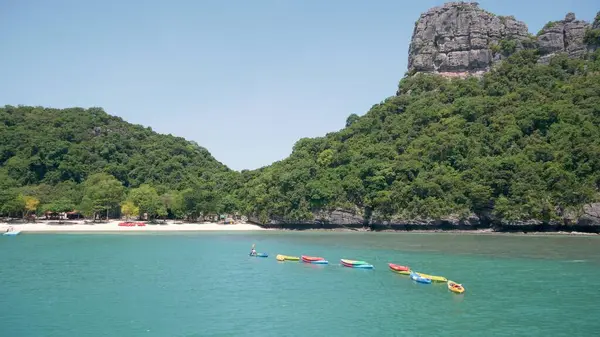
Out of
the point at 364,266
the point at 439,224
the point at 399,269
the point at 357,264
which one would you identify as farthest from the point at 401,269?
the point at 439,224

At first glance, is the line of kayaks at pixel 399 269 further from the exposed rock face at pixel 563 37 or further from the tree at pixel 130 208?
the exposed rock face at pixel 563 37

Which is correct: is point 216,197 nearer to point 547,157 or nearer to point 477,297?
point 547,157

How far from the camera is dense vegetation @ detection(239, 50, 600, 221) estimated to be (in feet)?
252

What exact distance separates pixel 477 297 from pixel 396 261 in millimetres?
15142

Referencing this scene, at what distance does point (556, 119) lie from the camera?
8706 centimetres

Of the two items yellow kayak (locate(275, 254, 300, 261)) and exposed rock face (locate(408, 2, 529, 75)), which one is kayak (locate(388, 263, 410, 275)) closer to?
yellow kayak (locate(275, 254, 300, 261))

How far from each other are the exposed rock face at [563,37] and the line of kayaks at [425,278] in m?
92.4

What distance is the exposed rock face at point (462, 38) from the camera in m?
119

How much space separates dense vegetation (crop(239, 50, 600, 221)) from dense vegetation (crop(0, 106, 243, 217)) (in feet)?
42.6

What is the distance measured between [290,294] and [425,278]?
392 inches

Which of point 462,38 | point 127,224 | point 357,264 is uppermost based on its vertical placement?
point 462,38

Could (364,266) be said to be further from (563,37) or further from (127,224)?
(563,37)

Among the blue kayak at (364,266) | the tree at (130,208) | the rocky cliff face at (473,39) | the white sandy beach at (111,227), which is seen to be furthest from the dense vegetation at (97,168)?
the rocky cliff face at (473,39)

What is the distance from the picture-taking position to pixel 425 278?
35125mm
